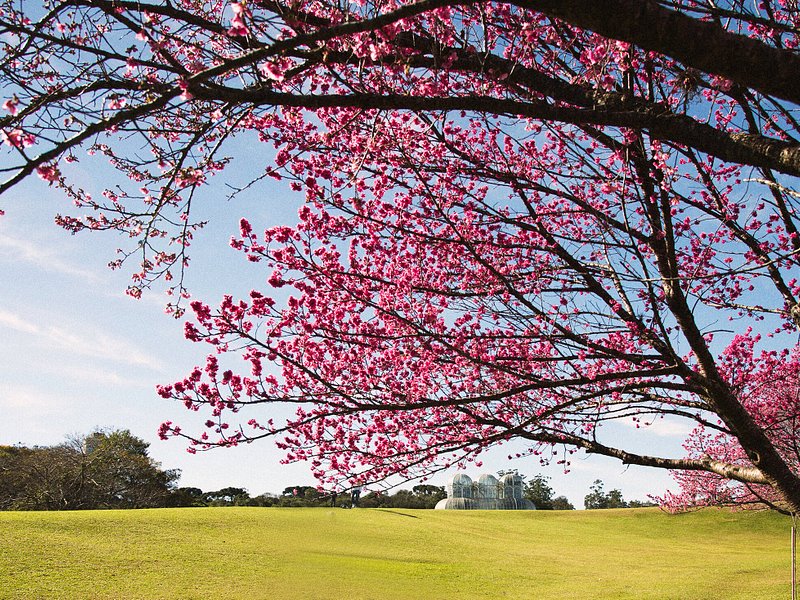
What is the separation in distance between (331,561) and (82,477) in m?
23.8

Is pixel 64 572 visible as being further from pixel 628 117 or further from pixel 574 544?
pixel 574 544

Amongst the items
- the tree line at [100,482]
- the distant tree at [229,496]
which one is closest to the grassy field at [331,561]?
the tree line at [100,482]

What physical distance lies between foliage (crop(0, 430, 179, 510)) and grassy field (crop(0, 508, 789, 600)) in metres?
12.3

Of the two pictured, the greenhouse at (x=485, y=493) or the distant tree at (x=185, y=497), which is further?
the greenhouse at (x=485, y=493)

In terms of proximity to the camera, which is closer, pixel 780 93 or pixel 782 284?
pixel 780 93

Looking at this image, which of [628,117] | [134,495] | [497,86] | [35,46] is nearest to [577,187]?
[497,86]

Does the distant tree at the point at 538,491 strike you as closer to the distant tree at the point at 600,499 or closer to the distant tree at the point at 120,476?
the distant tree at the point at 600,499

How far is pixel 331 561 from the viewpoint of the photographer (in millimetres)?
18297

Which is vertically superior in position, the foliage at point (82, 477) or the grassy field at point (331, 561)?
the foliage at point (82, 477)

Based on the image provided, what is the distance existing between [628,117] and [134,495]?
42.9 metres

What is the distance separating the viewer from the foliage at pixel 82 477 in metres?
32.6

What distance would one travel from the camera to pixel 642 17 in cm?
292

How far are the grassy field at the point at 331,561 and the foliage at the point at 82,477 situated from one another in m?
12.3

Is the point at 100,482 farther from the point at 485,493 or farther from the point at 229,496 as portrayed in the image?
the point at 485,493
